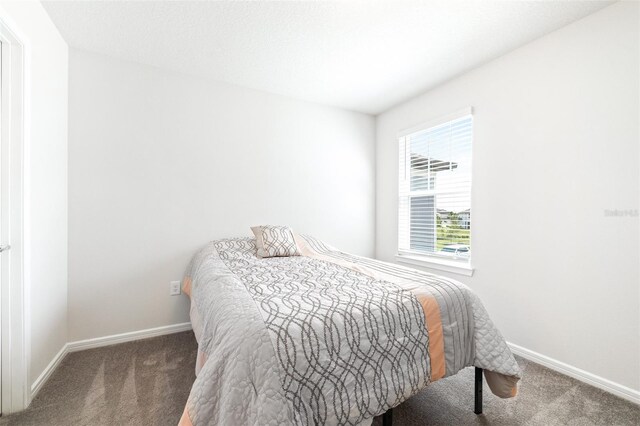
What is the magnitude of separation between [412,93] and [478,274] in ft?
6.22

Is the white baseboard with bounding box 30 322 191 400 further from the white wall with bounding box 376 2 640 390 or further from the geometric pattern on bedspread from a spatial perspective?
the white wall with bounding box 376 2 640 390

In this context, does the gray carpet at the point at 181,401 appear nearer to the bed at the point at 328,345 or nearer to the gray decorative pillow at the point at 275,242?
the bed at the point at 328,345

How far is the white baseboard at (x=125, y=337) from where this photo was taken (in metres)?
2.13

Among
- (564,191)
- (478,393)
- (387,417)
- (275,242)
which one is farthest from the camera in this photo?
(275,242)

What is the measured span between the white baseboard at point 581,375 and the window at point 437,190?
812 mm

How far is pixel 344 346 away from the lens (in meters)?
1.04

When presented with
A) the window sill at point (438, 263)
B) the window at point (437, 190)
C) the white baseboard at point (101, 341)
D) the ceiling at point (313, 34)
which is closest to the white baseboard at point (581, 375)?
the window sill at point (438, 263)

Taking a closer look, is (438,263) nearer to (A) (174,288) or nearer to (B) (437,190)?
(B) (437,190)

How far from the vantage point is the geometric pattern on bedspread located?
948 mm

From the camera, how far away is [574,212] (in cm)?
186

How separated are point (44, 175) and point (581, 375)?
3638mm

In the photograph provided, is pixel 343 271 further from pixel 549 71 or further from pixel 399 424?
pixel 549 71

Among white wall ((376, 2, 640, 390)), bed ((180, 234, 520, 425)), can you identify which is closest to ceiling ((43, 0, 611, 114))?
white wall ((376, 2, 640, 390))

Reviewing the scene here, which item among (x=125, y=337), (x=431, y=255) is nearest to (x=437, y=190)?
(x=431, y=255)
